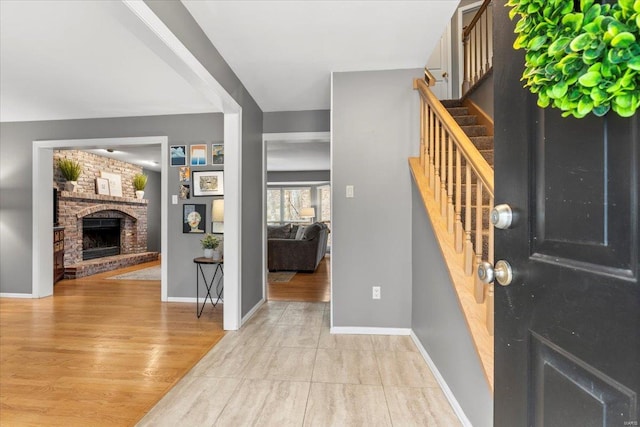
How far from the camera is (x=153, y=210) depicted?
7.86 m

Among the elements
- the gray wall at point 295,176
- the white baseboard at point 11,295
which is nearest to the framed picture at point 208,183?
the white baseboard at point 11,295

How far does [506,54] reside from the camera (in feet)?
2.45

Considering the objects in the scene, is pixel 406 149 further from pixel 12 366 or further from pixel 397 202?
pixel 12 366

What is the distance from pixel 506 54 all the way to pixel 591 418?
79 cm

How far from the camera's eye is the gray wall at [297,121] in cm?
377

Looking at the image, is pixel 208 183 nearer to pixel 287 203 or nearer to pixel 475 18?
pixel 475 18

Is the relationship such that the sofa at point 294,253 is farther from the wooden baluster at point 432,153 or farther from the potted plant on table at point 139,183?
the potted plant on table at point 139,183

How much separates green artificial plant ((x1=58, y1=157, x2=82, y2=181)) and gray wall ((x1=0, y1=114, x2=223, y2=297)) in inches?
38.9

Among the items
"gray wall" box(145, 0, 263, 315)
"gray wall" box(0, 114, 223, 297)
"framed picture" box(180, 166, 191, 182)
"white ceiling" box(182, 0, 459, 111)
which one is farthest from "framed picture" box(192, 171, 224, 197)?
"white ceiling" box(182, 0, 459, 111)

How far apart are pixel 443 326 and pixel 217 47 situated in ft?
8.68

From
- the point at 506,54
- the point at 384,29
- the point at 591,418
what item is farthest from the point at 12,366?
the point at 384,29

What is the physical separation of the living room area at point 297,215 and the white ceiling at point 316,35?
1066 mm

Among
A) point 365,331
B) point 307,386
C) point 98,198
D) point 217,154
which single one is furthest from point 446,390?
point 98,198

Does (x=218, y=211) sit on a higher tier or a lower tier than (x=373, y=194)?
lower
